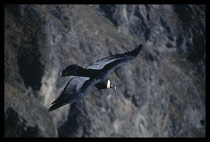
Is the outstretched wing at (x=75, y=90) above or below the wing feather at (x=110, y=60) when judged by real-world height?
below

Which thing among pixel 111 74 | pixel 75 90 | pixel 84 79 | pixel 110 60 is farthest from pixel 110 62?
→ pixel 111 74

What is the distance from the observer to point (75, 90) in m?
15.8

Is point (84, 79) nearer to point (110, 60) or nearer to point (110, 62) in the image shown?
point (110, 62)

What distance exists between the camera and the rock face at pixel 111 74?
34.3 m

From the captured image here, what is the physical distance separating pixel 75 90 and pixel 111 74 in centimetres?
2333

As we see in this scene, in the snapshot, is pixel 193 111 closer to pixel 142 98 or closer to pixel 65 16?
pixel 142 98

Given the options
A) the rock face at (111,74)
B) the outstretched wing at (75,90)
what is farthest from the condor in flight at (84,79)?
the rock face at (111,74)

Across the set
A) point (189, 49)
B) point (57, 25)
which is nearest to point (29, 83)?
point (57, 25)

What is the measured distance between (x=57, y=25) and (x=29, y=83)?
483 cm

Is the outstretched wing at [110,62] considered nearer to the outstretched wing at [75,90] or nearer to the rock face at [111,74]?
the outstretched wing at [75,90]

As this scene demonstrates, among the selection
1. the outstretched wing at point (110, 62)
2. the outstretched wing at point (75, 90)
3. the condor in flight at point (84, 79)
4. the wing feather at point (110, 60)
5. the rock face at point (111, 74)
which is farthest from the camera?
the rock face at point (111, 74)

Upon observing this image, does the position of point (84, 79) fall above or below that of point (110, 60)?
below

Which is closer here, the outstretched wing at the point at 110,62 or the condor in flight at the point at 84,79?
the condor in flight at the point at 84,79

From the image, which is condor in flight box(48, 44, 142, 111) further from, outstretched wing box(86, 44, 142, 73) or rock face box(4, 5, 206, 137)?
rock face box(4, 5, 206, 137)
